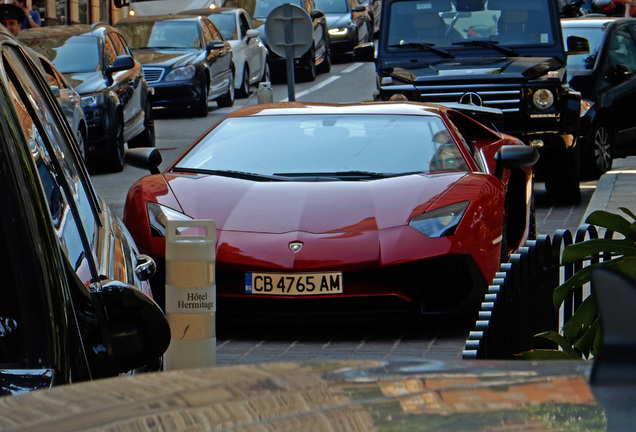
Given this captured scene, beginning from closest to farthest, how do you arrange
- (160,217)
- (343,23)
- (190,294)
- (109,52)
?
1. (190,294)
2. (160,217)
3. (109,52)
4. (343,23)

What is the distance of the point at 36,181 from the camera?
2906mm

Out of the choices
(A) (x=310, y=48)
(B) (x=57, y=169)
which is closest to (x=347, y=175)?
(B) (x=57, y=169)

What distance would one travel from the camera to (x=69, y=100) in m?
15.4

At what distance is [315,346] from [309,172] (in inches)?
54.4

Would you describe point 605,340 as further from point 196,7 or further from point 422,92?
point 196,7

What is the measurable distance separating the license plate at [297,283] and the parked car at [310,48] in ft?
79.0

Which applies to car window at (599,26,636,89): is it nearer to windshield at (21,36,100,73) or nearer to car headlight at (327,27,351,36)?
windshield at (21,36,100,73)

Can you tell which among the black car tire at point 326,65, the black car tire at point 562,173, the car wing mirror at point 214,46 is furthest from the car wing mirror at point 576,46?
the black car tire at point 326,65

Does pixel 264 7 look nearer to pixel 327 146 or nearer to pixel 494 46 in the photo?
pixel 494 46

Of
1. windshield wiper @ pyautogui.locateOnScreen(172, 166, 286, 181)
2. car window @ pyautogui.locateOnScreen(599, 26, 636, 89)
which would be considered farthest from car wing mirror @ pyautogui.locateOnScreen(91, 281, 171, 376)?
car window @ pyautogui.locateOnScreen(599, 26, 636, 89)

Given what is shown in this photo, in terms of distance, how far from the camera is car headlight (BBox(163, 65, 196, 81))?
24.1 metres

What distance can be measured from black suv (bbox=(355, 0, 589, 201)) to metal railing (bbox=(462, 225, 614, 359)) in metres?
8.05

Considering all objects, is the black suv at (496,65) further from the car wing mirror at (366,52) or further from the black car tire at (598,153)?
the black car tire at (598,153)

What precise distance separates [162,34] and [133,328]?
77.0ft
